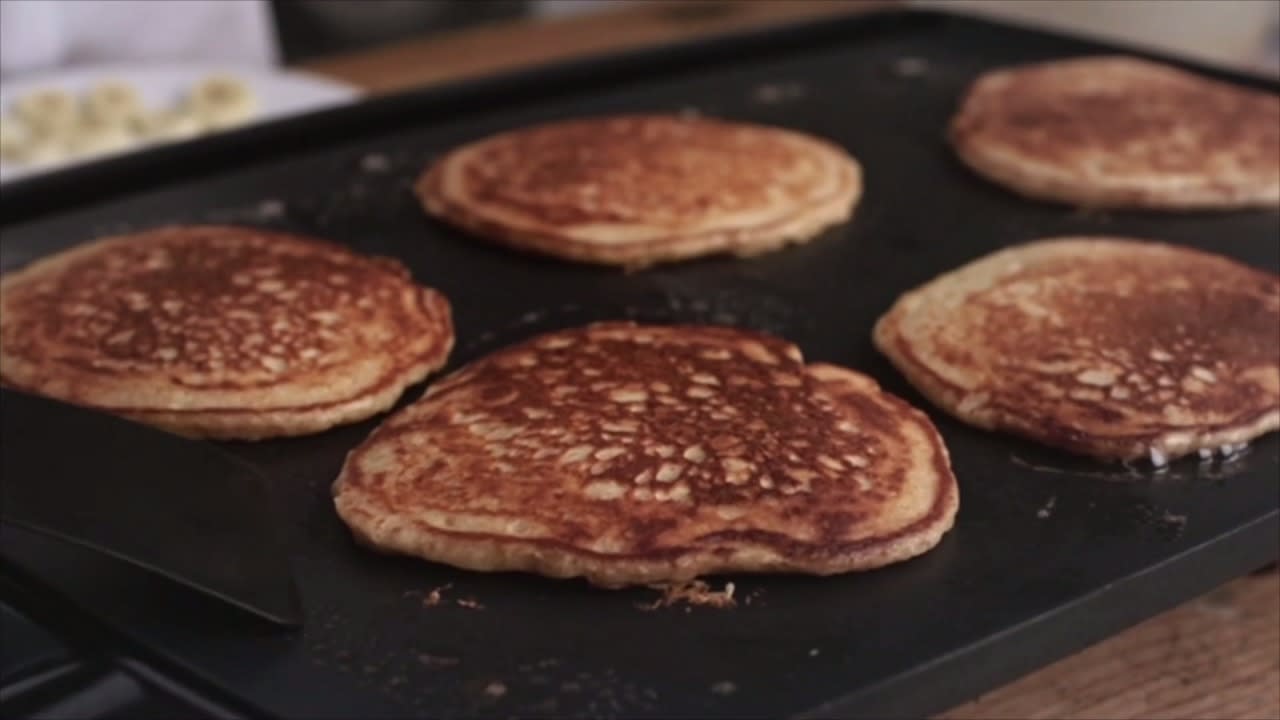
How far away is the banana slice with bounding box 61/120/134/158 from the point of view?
230 cm

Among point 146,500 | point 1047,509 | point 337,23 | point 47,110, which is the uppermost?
point 146,500

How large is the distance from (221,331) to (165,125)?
1.06 meters

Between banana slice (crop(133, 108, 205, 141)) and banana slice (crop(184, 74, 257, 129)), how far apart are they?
0.01 m

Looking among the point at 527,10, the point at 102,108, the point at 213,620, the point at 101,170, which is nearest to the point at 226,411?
the point at 213,620

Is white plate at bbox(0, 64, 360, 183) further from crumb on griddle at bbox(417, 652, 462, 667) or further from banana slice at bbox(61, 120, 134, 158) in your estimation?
crumb on griddle at bbox(417, 652, 462, 667)

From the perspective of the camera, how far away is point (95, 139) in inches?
91.5

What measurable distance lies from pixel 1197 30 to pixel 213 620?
278 centimetres

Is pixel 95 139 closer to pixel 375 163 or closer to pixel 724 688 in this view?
pixel 375 163

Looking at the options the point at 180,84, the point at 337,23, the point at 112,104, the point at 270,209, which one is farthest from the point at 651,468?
the point at 337,23

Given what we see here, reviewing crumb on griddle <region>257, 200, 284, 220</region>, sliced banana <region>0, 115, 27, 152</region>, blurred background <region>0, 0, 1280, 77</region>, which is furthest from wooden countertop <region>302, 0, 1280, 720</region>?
sliced banana <region>0, 115, 27, 152</region>

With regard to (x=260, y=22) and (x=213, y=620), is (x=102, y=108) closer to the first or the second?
(x=260, y=22)

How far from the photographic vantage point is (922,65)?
233 centimetres

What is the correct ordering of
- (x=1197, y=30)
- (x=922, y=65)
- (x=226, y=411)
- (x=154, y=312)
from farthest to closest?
(x=1197, y=30) < (x=922, y=65) < (x=154, y=312) < (x=226, y=411)

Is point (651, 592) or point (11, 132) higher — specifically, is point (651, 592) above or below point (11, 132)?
above
